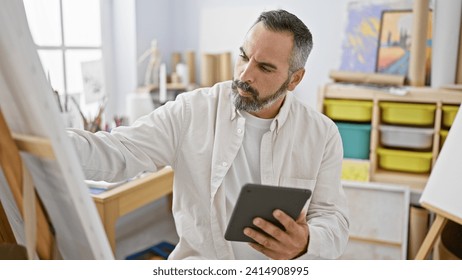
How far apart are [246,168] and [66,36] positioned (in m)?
1.19

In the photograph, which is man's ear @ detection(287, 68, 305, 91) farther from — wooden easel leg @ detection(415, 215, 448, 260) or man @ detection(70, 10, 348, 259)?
wooden easel leg @ detection(415, 215, 448, 260)

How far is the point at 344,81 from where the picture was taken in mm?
1953

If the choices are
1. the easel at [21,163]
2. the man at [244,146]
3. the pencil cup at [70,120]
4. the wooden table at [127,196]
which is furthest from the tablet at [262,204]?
the pencil cup at [70,120]

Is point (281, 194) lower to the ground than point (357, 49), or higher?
lower

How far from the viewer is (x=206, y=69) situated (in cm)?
223

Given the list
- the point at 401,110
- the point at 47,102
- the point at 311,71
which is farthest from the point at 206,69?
the point at 47,102

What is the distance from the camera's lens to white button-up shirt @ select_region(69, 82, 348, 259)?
1.12 meters

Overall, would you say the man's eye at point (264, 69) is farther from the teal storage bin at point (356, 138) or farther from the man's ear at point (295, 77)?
the teal storage bin at point (356, 138)

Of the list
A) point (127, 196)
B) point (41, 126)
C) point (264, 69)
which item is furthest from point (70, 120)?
point (41, 126)

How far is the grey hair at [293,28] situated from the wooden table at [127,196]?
0.73 m

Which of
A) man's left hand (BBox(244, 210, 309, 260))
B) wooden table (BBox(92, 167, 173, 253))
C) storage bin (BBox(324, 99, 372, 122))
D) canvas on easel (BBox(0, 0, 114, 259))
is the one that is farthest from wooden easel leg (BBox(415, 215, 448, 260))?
canvas on easel (BBox(0, 0, 114, 259))

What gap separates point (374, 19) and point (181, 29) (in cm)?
87

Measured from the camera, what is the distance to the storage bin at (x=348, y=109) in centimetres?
193

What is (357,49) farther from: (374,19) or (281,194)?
(281,194)
